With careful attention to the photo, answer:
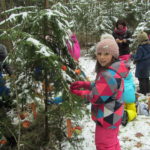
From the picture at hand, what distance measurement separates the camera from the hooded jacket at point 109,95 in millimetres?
2641

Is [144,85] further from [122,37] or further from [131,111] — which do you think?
[131,111]

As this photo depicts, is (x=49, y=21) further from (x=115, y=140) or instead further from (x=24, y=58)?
(x=115, y=140)

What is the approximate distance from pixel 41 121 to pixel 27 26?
6.05 feet

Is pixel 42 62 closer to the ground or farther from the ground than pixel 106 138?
farther from the ground

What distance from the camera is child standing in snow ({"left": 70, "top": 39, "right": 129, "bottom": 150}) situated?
2655 mm

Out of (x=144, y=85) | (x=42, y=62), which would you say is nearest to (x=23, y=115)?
(x=42, y=62)

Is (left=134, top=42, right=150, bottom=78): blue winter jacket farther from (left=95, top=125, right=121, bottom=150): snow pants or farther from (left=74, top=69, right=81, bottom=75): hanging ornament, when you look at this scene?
(left=95, top=125, right=121, bottom=150): snow pants

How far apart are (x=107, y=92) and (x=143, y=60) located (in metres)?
3.72

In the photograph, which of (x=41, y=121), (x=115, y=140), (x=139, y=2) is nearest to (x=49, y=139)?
(x=41, y=121)

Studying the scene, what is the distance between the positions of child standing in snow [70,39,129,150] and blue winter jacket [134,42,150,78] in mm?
3405

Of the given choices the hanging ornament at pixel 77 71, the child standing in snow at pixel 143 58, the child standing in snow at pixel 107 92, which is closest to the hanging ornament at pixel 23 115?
the hanging ornament at pixel 77 71

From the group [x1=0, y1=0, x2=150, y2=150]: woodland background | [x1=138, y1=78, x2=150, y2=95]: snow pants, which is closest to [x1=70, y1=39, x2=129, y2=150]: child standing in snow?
[x1=0, y1=0, x2=150, y2=150]: woodland background

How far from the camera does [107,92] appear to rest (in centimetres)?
266

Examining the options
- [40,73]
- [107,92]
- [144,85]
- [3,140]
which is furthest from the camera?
[144,85]
